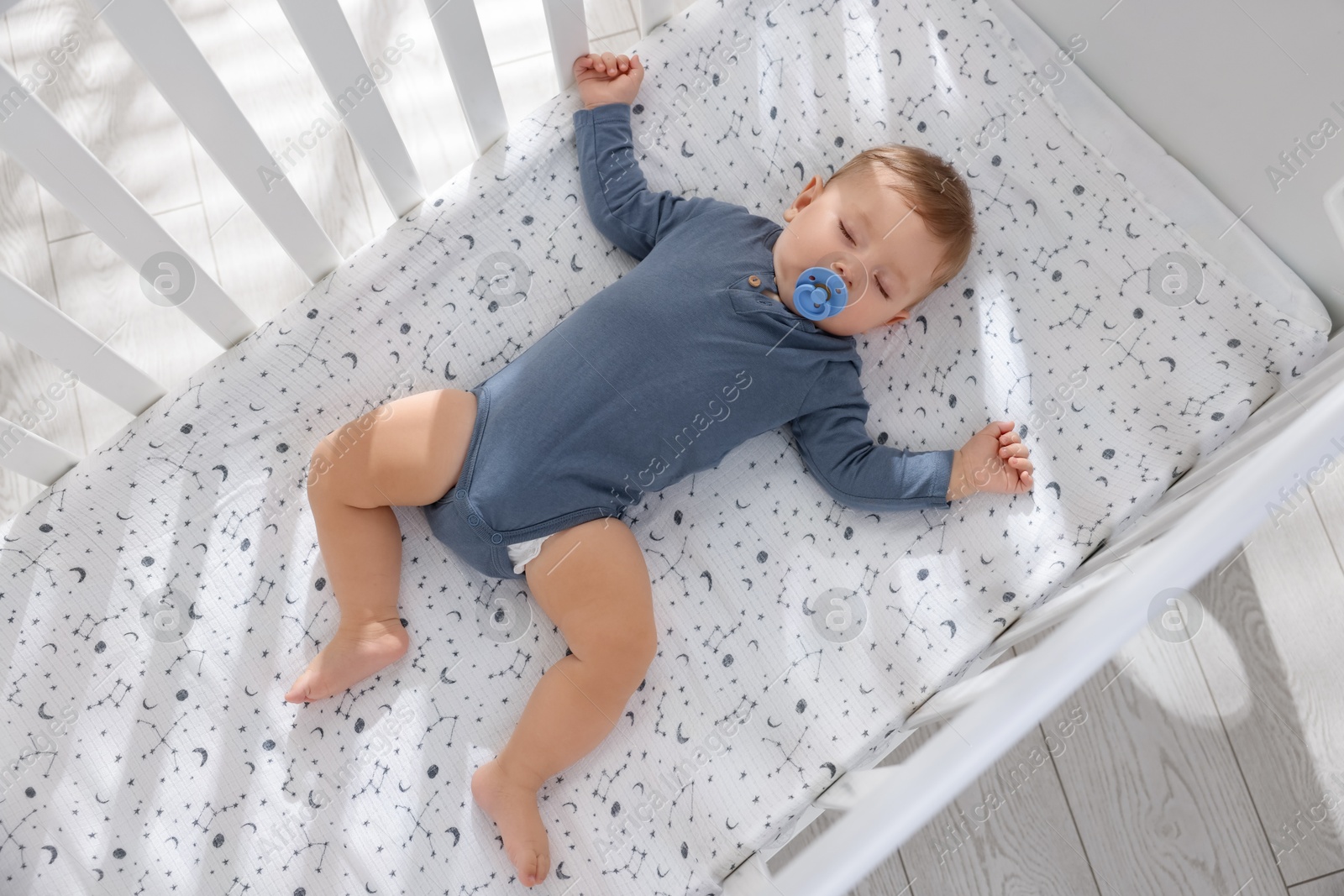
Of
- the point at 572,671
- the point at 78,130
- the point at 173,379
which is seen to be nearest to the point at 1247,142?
the point at 572,671

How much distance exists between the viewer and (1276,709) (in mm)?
1311

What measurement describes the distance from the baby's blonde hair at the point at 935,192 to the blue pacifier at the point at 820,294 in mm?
119

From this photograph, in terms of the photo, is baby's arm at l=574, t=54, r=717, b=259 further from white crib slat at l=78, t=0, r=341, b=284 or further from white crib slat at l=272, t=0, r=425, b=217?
white crib slat at l=78, t=0, r=341, b=284

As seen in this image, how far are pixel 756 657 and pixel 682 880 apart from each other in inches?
10.1

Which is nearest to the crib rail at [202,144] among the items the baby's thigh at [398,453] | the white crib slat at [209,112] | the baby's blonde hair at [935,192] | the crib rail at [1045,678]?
the white crib slat at [209,112]

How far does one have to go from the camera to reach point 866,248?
3.29 feet

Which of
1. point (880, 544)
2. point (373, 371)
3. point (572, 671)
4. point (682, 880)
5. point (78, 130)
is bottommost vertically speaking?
point (682, 880)

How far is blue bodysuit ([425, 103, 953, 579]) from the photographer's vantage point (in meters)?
1.00

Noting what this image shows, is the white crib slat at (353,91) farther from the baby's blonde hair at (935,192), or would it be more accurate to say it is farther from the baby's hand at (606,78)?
the baby's blonde hair at (935,192)

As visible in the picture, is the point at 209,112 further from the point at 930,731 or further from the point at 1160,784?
the point at 1160,784

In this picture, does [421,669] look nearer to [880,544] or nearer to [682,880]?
[682,880]

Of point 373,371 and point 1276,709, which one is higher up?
point 373,371

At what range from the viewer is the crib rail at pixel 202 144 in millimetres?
736

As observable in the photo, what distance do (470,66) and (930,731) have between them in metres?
1.02
